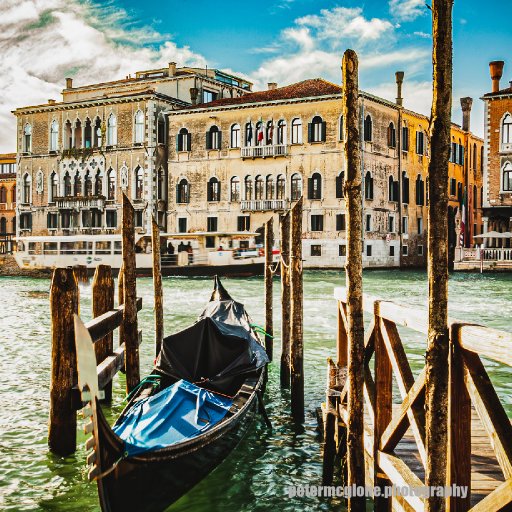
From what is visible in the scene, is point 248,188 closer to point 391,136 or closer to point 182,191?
point 182,191

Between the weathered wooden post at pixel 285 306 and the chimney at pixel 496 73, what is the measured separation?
872 inches

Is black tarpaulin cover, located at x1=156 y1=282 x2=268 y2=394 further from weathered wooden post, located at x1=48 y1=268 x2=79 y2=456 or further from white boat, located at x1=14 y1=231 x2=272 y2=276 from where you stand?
white boat, located at x1=14 y1=231 x2=272 y2=276

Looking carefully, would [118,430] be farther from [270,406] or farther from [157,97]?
[157,97]

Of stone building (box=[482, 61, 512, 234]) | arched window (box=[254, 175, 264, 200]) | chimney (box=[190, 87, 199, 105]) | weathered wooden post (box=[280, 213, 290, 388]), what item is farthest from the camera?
chimney (box=[190, 87, 199, 105])

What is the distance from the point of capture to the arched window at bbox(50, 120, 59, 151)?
30734mm

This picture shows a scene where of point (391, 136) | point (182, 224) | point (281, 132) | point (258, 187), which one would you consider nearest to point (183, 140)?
point (182, 224)

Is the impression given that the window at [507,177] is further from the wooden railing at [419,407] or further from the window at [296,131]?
the wooden railing at [419,407]

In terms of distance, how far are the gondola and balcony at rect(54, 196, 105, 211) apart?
24.1m

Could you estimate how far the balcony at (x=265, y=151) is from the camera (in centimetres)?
2665

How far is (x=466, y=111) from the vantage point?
33438 millimetres

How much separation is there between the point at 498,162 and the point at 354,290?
24255 mm

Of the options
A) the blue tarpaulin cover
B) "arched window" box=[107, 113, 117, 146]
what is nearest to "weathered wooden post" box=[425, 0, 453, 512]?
the blue tarpaulin cover

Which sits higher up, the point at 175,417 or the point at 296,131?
the point at 296,131

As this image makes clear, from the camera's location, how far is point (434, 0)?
A: 7.61 feet
